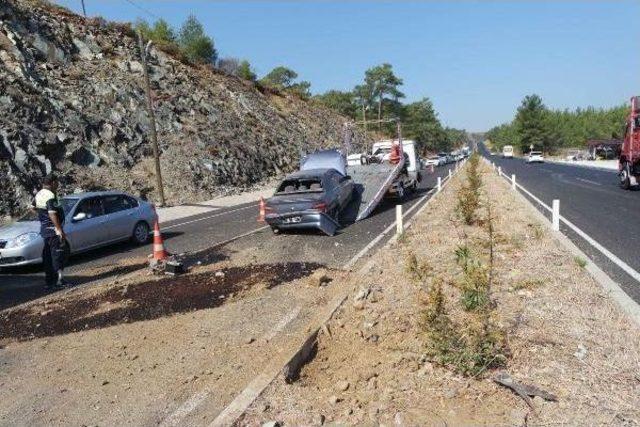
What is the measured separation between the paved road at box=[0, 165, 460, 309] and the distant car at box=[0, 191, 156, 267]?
36 centimetres

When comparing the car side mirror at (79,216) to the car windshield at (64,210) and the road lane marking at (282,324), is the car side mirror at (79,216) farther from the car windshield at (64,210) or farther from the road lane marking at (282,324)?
the road lane marking at (282,324)

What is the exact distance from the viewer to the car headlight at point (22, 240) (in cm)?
1026

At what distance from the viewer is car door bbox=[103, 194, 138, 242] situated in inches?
487

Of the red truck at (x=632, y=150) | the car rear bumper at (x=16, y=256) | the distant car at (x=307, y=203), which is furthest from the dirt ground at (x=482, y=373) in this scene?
the red truck at (x=632, y=150)

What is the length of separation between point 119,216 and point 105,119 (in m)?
17.6

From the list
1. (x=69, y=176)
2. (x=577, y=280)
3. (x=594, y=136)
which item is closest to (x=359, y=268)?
(x=577, y=280)

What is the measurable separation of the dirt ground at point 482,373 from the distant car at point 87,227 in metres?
6.73

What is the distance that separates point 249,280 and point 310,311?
2.10m

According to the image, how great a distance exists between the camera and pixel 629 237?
33.4 ft

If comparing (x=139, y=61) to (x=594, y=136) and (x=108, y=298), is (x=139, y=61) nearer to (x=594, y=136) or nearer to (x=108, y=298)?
(x=108, y=298)

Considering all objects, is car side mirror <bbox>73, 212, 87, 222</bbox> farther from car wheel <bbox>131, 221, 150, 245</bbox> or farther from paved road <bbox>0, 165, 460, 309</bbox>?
car wheel <bbox>131, 221, 150, 245</bbox>

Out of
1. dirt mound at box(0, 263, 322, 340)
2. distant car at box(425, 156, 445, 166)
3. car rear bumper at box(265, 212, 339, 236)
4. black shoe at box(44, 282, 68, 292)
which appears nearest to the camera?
dirt mound at box(0, 263, 322, 340)

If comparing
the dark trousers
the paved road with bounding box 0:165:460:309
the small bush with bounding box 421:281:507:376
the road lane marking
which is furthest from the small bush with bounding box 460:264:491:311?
the dark trousers

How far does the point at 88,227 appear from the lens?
1164 cm
